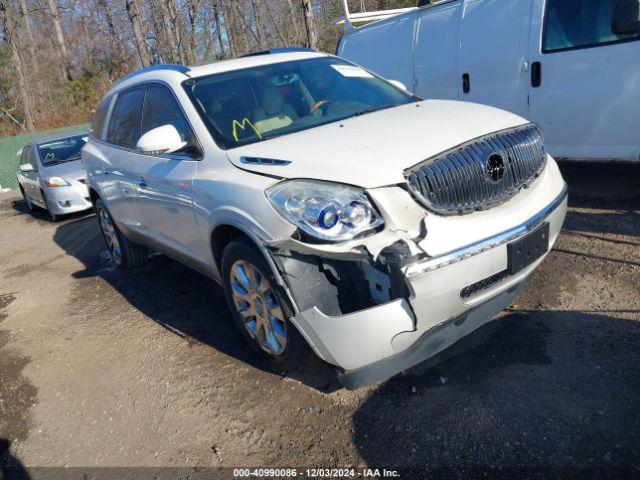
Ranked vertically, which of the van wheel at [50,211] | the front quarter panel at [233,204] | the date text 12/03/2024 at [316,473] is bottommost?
the van wheel at [50,211]

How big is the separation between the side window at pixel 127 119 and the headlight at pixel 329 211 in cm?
241

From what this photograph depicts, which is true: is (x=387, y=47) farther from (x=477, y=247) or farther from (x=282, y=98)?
(x=477, y=247)

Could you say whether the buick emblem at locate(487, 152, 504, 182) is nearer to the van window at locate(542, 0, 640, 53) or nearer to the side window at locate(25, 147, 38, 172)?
the van window at locate(542, 0, 640, 53)

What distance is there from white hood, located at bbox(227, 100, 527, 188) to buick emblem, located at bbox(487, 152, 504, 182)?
0.16 m

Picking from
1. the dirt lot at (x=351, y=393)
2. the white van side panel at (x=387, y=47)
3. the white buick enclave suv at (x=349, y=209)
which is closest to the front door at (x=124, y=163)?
the white buick enclave suv at (x=349, y=209)

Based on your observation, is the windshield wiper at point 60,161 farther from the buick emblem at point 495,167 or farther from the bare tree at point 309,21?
the buick emblem at point 495,167

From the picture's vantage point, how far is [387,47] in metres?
7.36

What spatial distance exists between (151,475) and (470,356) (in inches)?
73.4

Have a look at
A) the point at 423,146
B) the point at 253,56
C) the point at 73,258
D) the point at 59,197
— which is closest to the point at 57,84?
the point at 59,197

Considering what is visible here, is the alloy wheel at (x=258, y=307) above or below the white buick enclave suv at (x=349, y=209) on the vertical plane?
below

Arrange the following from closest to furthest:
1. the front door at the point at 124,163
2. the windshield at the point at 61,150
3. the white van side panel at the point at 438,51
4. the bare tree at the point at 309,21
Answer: the front door at the point at 124,163, the white van side panel at the point at 438,51, the windshield at the point at 61,150, the bare tree at the point at 309,21

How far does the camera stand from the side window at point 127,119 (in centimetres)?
469

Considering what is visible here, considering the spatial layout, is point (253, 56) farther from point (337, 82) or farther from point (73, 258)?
point (73, 258)

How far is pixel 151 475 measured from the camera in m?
2.80
